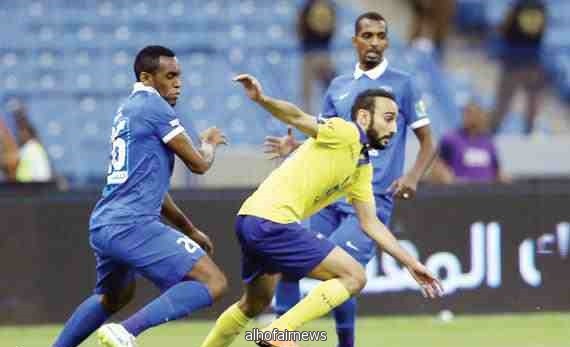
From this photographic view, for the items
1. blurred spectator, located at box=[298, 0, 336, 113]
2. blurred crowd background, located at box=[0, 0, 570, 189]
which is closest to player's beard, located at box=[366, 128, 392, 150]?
blurred crowd background, located at box=[0, 0, 570, 189]

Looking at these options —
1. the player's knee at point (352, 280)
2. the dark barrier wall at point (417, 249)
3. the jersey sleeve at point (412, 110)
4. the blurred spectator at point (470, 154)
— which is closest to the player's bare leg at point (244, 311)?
the player's knee at point (352, 280)

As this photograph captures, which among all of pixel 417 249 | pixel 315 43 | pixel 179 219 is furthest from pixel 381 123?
pixel 315 43

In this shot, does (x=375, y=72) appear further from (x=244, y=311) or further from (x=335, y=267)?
(x=244, y=311)

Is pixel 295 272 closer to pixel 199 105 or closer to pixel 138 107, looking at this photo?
pixel 138 107

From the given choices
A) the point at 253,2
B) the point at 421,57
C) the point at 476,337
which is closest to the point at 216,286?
the point at 476,337

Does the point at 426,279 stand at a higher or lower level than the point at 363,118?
lower

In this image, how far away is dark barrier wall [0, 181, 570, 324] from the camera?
14.3 m

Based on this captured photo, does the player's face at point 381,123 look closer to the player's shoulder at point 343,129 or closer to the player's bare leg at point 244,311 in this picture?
the player's shoulder at point 343,129

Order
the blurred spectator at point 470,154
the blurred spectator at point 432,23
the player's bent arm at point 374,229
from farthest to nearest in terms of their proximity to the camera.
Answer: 1. the blurred spectator at point 432,23
2. the blurred spectator at point 470,154
3. the player's bent arm at point 374,229

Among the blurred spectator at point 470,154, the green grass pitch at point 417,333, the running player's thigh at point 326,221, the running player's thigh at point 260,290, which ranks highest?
the running player's thigh at point 326,221

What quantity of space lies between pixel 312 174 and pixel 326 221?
166cm

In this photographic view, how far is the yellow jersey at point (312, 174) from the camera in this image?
984 centimetres

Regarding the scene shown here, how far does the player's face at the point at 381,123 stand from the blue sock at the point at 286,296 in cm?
147

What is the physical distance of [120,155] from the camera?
9906 mm
